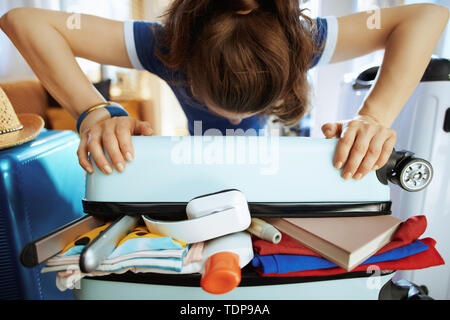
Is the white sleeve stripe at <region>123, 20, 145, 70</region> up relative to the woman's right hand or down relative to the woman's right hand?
up

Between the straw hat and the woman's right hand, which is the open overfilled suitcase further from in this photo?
the straw hat

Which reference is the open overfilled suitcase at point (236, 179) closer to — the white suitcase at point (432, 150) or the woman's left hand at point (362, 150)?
the woman's left hand at point (362, 150)

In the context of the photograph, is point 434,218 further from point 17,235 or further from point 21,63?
point 21,63

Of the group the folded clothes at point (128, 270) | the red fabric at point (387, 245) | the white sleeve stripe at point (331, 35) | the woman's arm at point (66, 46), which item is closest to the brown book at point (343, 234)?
the red fabric at point (387, 245)

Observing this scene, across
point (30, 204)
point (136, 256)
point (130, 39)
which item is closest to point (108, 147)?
point (136, 256)

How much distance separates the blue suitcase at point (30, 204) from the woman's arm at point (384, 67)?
20.9 inches

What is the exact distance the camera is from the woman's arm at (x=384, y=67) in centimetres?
36

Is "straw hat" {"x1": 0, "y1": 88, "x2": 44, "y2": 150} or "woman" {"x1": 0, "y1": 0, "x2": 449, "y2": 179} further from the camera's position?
"straw hat" {"x1": 0, "y1": 88, "x2": 44, "y2": 150}

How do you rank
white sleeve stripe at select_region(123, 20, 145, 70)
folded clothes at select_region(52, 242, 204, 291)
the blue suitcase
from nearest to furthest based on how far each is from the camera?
1. folded clothes at select_region(52, 242, 204, 291)
2. the blue suitcase
3. white sleeve stripe at select_region(123, 20, 145, 70)

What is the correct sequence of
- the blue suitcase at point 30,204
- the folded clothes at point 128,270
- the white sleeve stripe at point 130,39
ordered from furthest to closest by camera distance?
the white sleeve stripe at point 130,39 < the blue suitcase at point 30,204 < the folded clothes at point 128,270

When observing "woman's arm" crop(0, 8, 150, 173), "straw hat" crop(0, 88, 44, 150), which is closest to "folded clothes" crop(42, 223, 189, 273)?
"woman's arm" crop(0, 8, 150, 173)

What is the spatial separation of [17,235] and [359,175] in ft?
1.87

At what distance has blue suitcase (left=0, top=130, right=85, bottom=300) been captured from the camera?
46cm
